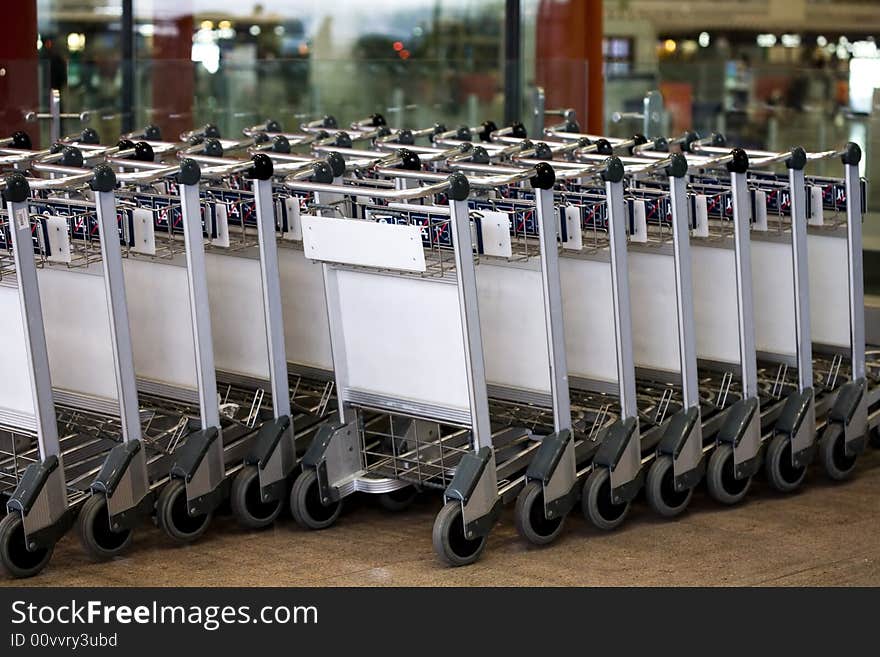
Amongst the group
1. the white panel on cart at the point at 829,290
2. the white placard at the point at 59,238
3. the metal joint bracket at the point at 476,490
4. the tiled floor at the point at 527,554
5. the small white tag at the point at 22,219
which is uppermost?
the small white tag at the point at 22,219

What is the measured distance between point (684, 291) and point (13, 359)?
73.4 inches

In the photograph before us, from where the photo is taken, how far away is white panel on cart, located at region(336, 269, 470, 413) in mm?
4117

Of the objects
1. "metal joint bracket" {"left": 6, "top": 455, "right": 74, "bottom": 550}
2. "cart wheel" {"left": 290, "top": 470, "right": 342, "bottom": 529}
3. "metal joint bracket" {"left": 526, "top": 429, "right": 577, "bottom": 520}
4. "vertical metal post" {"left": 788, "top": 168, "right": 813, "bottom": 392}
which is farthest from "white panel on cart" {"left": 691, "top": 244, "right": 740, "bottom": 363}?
"metal joint bracket" {"left": 6, "top": 455, "right": 74, "bottom": 550}

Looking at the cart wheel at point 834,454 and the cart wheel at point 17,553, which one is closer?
the cart wheel at point 17,553

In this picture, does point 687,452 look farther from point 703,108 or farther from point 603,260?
point 703,108

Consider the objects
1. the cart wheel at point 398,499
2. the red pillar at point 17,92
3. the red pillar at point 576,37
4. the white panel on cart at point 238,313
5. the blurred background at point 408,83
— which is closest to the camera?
the white panel on cart at point 238,313

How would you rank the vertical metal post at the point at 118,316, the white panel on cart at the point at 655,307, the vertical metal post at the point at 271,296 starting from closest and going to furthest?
the vertical metal post at the point at 118,316, the vertical metal post at the point at 271,296, the white panel on cart at the point at 655,307

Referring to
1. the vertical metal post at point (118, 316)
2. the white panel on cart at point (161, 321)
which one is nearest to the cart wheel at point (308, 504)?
the white panel on cart at point (161, 321)

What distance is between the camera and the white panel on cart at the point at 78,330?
417 centimetres

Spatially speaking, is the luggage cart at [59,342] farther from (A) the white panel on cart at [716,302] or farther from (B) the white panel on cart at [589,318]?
(A) the white panel on cart at [716,302]

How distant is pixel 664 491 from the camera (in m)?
4.60

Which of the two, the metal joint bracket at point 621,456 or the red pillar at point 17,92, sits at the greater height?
the red pillar at point 17,92

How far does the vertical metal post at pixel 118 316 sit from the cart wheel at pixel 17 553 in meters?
0.36

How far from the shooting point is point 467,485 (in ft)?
13.4
